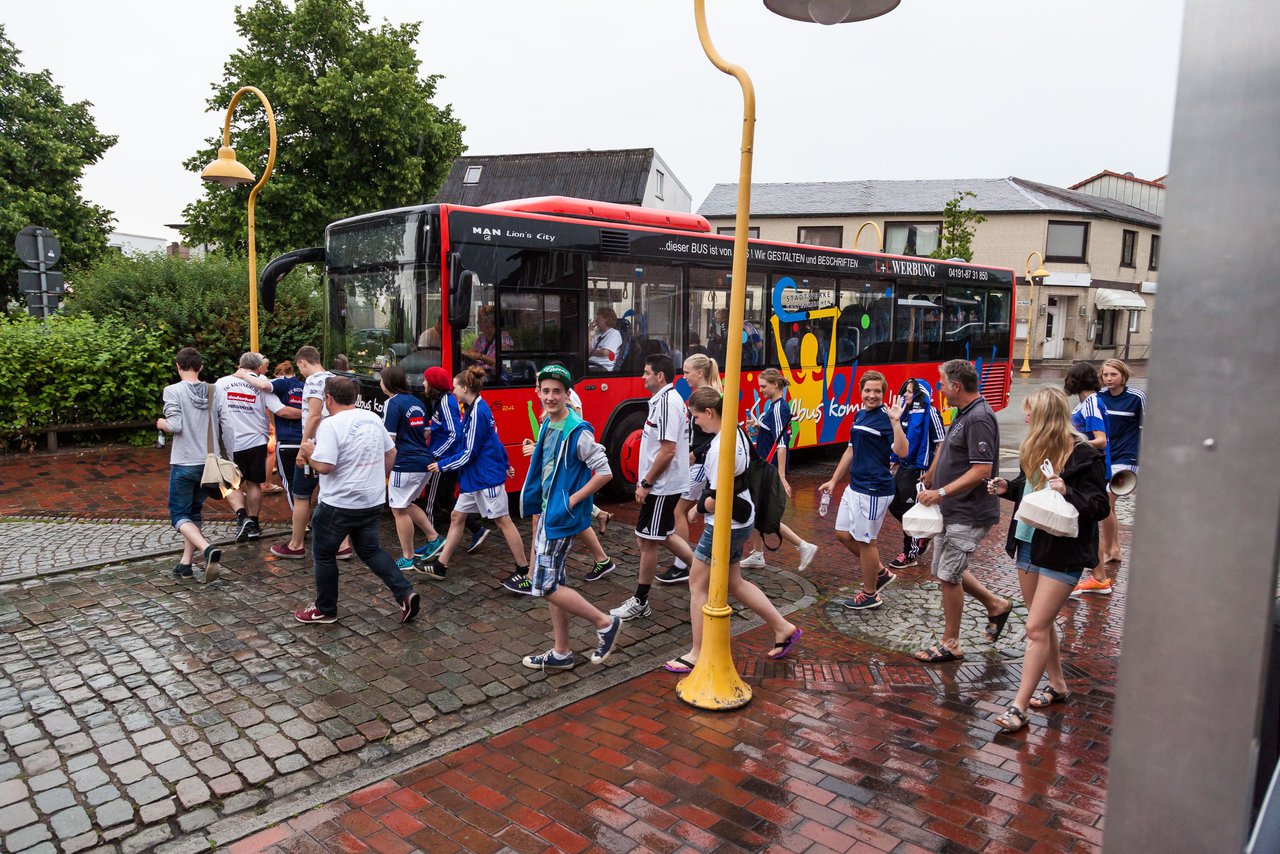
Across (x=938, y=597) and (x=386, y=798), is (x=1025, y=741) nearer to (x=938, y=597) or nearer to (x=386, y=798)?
(x=938, y=597)

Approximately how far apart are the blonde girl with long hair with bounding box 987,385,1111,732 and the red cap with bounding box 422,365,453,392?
4.53 m

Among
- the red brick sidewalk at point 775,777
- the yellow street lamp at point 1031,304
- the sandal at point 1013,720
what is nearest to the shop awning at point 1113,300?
the yellow street lamp at point 1031,304

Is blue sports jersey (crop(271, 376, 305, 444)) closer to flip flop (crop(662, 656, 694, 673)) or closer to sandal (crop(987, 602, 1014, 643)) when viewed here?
flip flop (crop(662, 656, 694, 673))

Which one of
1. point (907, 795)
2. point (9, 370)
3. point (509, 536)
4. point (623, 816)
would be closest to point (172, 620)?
point (509, 536)

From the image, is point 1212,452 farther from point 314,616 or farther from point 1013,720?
point 314,616

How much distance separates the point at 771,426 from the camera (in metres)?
7.07

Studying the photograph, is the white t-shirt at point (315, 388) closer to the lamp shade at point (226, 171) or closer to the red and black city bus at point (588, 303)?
the red and black city bus at point (588, 303)

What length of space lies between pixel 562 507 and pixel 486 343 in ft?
13.1

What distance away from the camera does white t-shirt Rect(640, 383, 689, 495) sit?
6.26 meters

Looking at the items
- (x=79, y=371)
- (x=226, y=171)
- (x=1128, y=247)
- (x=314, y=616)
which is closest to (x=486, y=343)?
(x=314, y=616)

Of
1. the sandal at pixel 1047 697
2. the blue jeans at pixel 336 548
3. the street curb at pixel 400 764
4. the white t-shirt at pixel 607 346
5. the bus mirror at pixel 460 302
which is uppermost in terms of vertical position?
the bus mirror at pixel 460 302

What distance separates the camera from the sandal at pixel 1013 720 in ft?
14.7

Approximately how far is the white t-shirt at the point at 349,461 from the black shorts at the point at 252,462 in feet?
8.49

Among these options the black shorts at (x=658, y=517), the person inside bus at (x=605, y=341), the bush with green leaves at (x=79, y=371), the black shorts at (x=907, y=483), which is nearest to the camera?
the black shorts at (x=658, y=517)
